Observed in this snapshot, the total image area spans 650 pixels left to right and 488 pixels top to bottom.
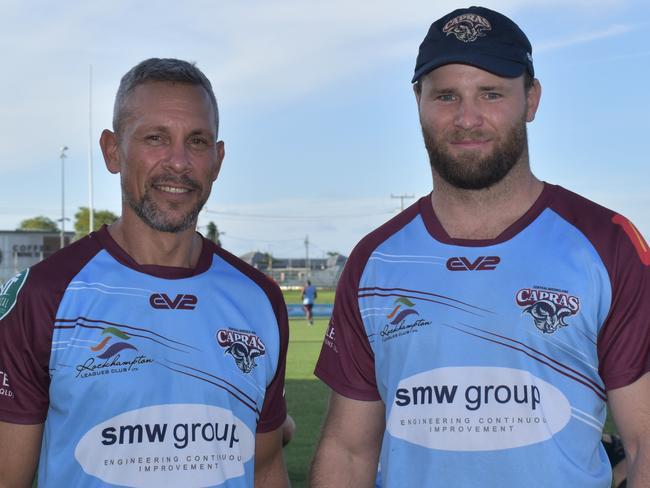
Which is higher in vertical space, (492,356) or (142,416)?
(492,356)

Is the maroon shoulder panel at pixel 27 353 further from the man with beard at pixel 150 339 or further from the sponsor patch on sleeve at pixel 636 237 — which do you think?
the sponsor patch on sleeve at pixel 636 237

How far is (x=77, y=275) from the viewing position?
3.18 metres

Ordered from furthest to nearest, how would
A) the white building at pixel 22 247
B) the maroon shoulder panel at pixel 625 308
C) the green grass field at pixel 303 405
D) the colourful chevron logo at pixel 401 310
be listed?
the white building at pixel 22 247 → the green grass field at pixel 303 405 → the colourful chevron logo at pixel 401 310 → the maroon shoulder panel at pixel 625 308

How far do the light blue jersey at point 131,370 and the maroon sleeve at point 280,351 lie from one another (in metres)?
0.06

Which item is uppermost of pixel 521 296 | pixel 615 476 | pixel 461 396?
pixel 521 296

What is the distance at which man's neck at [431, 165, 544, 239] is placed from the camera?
315cm

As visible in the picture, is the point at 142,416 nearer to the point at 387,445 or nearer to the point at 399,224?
the point at 387,445

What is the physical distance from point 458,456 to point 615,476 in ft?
8.41

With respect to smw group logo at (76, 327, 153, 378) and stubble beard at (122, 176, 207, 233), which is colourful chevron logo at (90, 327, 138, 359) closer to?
smw group logo at (76, 327, 153, 378)

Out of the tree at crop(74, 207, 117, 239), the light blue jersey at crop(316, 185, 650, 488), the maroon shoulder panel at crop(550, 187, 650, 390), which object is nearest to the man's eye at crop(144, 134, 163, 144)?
the light blue jersey at crop(316, 185, 650, 488)

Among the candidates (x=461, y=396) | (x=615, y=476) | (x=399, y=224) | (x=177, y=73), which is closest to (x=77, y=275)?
(x=177, y=73)

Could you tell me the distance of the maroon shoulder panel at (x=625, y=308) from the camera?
2834 mm

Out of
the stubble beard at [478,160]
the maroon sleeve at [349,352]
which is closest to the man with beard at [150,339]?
the maroon sleeve at [349,352]

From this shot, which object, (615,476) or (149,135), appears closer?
(149,135)
